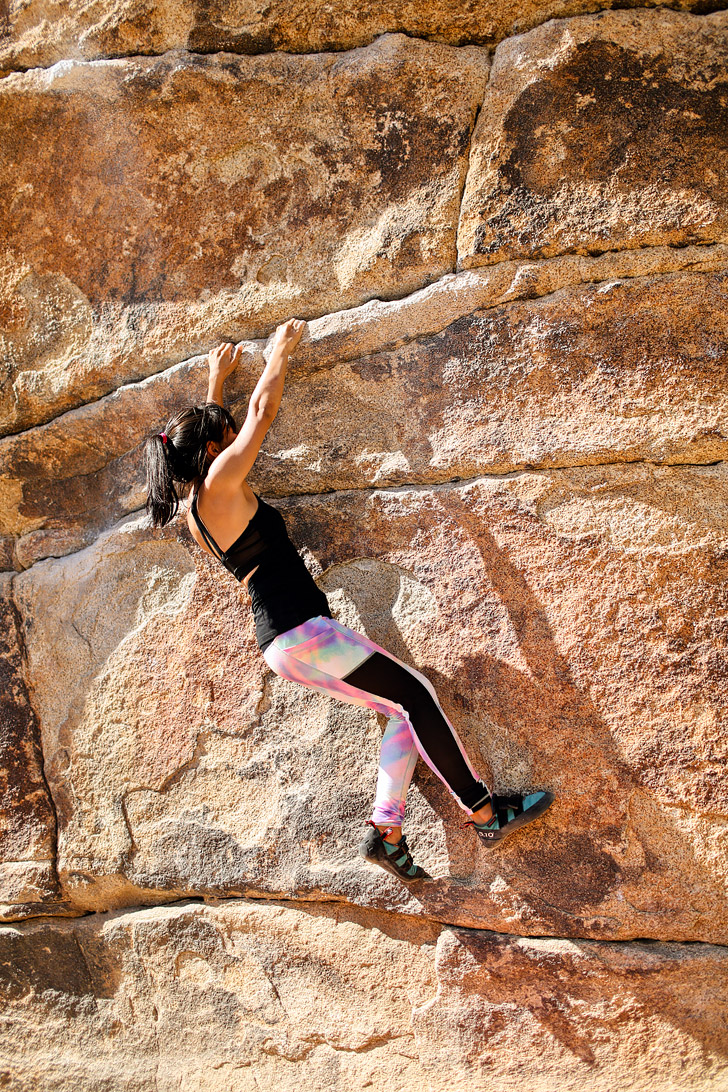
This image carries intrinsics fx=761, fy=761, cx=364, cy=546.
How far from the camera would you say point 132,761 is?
2674 millimetres

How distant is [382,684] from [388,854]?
0.50 meters

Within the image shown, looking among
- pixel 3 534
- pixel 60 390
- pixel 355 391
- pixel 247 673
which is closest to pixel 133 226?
pixel 60 390

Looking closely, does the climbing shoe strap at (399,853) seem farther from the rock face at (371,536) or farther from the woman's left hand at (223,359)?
the woman's left hand at (223,359)

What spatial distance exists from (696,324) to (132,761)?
7.54 feet

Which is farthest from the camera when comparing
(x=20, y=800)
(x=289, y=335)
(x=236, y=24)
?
(x=20, y=800)

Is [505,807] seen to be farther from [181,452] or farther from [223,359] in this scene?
[223,359]

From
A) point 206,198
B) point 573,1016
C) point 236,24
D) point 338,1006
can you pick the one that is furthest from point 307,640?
point 236,24

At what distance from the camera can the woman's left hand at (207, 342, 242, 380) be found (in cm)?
250

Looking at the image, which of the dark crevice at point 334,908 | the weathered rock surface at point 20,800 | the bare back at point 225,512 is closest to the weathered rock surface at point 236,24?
the bare back at point 225,512

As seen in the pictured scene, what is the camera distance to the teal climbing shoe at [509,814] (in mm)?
2164

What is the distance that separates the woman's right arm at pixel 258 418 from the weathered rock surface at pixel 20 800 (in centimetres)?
130

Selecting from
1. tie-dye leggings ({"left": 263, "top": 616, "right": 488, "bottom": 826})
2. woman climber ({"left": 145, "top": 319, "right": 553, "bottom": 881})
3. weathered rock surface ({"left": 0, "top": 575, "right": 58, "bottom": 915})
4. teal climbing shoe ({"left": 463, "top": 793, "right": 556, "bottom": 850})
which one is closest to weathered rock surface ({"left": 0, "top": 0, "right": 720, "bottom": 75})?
woman climber ({"left": 145, "top": 319, "right": 553, "bottom": 881})

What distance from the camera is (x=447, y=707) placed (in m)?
2.37

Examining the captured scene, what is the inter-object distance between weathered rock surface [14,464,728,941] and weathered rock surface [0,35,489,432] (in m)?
0.68
